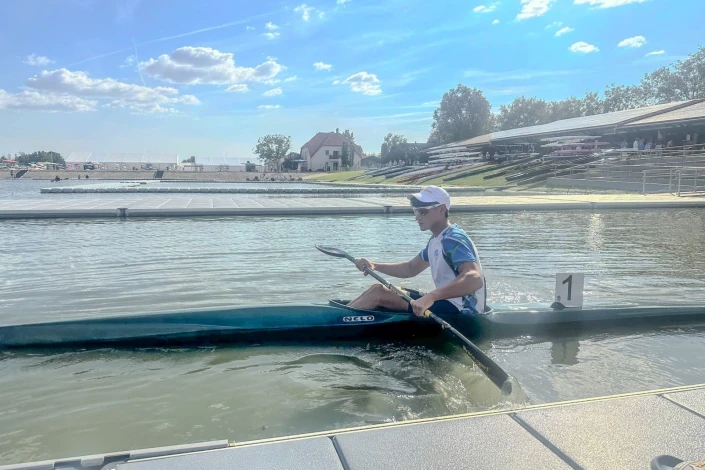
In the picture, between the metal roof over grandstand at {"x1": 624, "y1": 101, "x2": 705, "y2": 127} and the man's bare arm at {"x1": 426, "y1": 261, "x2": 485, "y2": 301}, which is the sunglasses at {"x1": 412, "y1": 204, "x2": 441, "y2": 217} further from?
the metal roof over grandstand at {"x1": 624, "y1": 101, "x2": 705, "y2": 127}

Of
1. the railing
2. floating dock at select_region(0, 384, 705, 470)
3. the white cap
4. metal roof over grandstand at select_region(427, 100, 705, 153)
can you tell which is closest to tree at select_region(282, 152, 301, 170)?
metal roof over grandstand at select_region(427, 100, 705, 153)

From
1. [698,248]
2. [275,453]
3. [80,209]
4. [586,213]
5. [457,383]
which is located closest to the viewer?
[275,453]

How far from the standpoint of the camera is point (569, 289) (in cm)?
492

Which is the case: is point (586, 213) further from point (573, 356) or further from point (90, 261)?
point (90, 261)

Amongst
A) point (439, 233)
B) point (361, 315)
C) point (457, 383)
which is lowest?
point (457, 383)

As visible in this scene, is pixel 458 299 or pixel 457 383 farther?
pixel 458 299

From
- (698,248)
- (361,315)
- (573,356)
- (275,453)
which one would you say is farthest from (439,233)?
(698,248)

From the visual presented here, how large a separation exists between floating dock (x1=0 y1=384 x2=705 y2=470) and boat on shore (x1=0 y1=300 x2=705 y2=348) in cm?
205

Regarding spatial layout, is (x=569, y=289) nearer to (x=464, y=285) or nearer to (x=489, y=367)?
(x=464, y=285)

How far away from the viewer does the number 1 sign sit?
486 centimetres

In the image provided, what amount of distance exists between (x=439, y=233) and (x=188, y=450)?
279cm

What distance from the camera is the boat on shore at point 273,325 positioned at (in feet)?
14.5

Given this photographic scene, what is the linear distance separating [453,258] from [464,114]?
7514 cm

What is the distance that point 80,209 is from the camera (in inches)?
551
